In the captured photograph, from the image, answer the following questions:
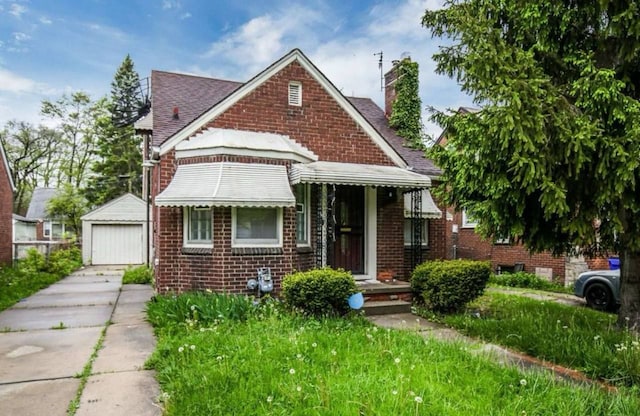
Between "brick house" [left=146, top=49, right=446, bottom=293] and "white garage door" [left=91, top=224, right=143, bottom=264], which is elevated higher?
"brick house" [left=146, top=49, right=446, bottom=293]

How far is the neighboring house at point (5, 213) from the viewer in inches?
719

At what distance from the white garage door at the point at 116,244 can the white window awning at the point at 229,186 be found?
15574 mm

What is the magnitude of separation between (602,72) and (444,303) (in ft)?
15.5

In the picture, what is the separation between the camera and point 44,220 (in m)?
31.2

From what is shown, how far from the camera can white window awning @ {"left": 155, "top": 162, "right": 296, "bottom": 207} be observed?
824 cm

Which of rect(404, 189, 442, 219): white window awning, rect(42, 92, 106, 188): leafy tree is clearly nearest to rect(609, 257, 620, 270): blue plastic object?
rect(404, 189, 442, 219): white window awning

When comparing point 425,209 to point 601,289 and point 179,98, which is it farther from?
point 179,98

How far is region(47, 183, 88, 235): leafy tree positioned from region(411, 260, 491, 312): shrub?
21.7 m

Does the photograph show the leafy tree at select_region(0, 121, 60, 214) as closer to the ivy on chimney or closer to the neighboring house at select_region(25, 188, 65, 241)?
the neighboring house at select_region(25, 188, 65, 241)

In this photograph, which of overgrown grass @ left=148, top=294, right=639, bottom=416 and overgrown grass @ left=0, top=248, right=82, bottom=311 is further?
overgrown grass @ left=0, top=248, right=82, bottom=311

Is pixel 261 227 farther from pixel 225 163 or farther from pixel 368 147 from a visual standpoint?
pixel 368 147

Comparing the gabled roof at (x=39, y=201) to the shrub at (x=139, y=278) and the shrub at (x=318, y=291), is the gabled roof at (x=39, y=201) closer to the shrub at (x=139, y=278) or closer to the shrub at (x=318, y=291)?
the shrub at (x=139, y=278)

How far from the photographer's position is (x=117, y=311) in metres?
9.08

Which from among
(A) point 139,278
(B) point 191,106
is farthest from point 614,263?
(A) point 139,278
